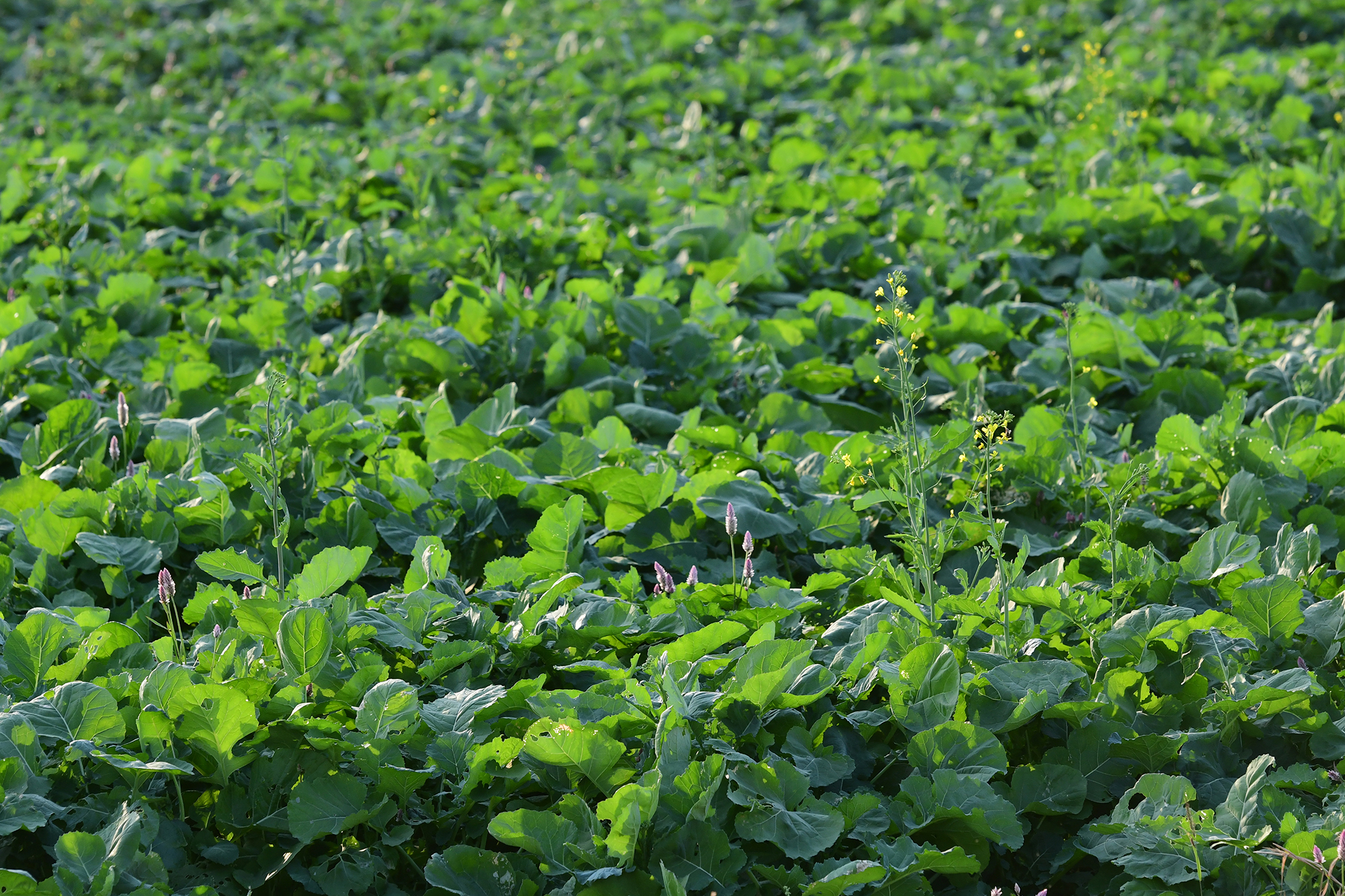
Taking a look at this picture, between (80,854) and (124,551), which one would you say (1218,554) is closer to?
(80,854)

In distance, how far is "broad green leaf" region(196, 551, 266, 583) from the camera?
2664 millimetres

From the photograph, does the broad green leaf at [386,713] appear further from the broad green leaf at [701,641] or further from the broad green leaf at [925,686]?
the broad green leaf at [925,686]

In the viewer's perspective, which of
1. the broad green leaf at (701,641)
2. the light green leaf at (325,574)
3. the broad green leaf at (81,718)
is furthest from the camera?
the light green leaf at (325,574)

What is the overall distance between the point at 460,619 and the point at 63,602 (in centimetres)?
106

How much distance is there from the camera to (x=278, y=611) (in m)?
2.39

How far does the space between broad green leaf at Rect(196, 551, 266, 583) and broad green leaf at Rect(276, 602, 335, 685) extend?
452 millimetres

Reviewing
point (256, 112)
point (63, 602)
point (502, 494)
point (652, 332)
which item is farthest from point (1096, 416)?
point (256, 112)

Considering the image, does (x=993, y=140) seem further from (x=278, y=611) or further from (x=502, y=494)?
(x=278, y=611)

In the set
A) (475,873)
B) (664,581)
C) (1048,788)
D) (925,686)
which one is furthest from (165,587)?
(1048,788)

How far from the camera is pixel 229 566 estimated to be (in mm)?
2686

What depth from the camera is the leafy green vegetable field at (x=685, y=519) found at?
83.0 inches

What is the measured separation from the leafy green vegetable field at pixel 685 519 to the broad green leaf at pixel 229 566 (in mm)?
51

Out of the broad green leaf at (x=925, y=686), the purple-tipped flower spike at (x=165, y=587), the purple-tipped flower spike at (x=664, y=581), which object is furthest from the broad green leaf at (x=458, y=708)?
the broad green leaf at (x=925, y=686)

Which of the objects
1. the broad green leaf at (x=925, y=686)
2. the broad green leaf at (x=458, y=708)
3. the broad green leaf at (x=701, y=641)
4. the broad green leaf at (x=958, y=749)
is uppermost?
the broad green leaf at (x=458, y=708)
